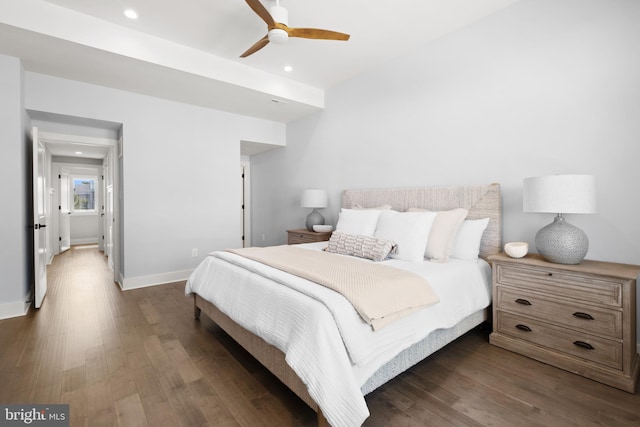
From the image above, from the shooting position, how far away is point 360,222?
313 centimetres

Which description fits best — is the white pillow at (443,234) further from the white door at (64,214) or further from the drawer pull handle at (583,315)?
the white door at (64,214)

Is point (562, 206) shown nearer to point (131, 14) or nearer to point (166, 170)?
point (131, 14)

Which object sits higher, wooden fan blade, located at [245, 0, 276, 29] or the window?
wooden fan blade, located at [245, 0, 276, 29]

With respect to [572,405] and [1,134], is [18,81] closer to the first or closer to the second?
[1,134]

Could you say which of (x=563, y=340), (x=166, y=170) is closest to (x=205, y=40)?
(x=166, y=170)

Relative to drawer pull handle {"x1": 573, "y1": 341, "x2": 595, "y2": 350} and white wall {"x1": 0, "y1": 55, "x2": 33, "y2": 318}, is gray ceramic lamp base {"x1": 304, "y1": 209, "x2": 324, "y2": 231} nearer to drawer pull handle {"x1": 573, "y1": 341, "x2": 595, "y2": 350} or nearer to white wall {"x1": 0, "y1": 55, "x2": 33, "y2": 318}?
drawer pull handle {"x1": 573, "y1": 341, "x2": 595, "y2": 350}

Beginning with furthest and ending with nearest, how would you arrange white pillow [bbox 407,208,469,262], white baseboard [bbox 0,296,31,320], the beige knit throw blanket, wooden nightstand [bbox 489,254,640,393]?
white baseboard [bbox 0,296,31,320], white pillow [bbox 407,208,469,262], wooden nightstand [bbox 489,254,640,393], the beige knit throw blanket

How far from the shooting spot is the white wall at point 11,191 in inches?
114

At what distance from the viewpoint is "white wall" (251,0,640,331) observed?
2107 mm

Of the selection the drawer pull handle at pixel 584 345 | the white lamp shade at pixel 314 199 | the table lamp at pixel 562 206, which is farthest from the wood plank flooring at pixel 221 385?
the white lamp shade at pixel 314 199

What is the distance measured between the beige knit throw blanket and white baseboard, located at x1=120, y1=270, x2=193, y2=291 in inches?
99.5

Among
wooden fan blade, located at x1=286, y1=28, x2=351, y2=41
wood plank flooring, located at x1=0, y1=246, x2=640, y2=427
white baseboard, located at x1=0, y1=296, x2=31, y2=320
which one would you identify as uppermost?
wooden fan blade, located at x1=286, y1=28, x2=351, y2=41

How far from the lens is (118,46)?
9.37ft

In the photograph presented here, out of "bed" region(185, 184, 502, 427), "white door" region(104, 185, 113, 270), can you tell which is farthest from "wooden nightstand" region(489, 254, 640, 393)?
"white door" region(104, 185, 113, 270)
